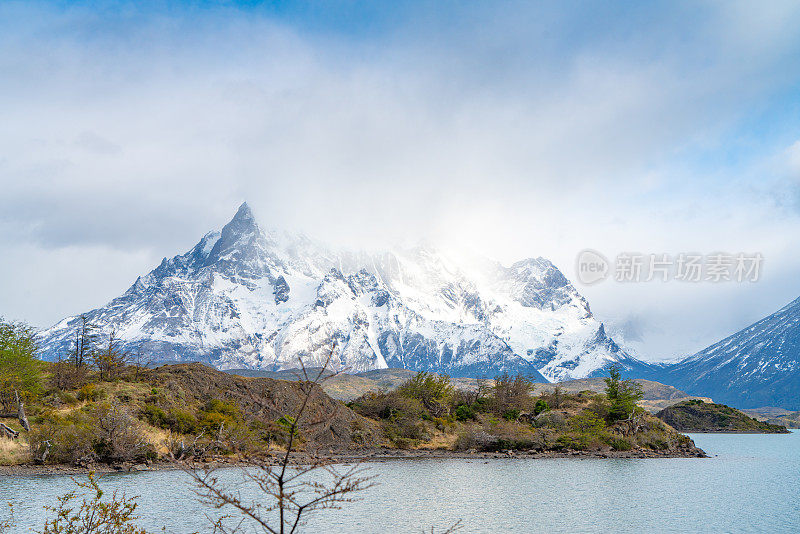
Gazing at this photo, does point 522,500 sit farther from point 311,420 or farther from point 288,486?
point 288,486

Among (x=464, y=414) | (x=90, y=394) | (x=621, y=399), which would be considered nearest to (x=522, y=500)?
(x=90, y=394)

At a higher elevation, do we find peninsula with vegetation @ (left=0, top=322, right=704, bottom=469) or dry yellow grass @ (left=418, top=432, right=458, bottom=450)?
peninsula with vegetation @ (left=0, top=322, right=704, bottom=469)

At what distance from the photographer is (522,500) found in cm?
4328

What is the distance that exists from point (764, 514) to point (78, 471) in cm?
5391

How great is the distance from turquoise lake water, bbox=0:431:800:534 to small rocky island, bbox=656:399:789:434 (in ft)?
410

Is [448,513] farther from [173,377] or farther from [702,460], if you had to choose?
[702,460]

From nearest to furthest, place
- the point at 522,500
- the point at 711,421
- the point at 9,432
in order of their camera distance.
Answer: the point at 522,500 → the point at 9,432 → the point at 711,421

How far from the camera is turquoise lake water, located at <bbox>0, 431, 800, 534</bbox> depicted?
34.7 meters

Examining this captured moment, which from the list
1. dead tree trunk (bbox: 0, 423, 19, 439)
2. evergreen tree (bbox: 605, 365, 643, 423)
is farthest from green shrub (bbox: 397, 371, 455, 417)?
dead tree trunk (bbox: 0, 423, 19, 439)

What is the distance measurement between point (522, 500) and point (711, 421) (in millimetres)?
165460

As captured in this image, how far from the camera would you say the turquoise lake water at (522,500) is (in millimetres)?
34656

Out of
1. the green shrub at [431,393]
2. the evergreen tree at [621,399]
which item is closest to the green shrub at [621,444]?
the evergreen tree at [621,399]

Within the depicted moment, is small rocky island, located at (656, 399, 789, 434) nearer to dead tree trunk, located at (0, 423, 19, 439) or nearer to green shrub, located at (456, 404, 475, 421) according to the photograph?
green shrub, located at (456, 404, 475, 421)

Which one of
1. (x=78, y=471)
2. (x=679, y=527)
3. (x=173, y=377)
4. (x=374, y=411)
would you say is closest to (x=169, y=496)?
(x=78, y=471)
